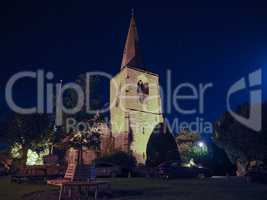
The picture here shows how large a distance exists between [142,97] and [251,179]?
42069 millimetres

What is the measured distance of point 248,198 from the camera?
1241 cm

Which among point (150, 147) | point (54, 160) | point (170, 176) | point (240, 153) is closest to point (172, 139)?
point (150, 147)

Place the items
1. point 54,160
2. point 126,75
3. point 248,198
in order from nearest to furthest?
point 248,198
point 54,160
point 126,75

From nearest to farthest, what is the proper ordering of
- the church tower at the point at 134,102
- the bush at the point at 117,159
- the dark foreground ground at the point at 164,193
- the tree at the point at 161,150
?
the dark foreground ground at the point at 164,193 → the bush at the point at 117,159 → the tree at the point at 161,150 → the church tower at the point at 134,102

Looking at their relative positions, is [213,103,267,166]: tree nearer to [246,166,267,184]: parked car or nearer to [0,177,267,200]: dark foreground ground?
[246,166,267,184]: parked car

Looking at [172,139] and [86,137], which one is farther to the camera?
[172,139]

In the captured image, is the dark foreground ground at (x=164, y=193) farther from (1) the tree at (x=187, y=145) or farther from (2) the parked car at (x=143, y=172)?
(1) the tree at (x=187, y=145)

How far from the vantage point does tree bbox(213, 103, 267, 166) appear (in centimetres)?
3175

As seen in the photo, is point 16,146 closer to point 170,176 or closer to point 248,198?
point 170,176

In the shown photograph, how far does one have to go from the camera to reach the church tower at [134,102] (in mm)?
60094

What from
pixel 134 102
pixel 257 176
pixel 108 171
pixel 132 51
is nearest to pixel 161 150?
pixel 134 102

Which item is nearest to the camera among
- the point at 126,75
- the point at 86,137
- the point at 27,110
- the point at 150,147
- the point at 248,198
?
the point at 248,198

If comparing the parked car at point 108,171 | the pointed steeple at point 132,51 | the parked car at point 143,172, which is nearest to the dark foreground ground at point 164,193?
the parked car at point 108,171

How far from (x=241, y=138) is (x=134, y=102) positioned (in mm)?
31273
